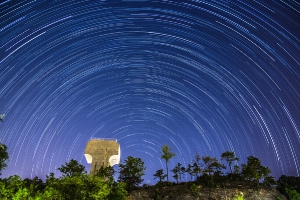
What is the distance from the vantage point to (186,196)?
36.2m

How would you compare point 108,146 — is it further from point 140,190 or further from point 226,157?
point 226,157

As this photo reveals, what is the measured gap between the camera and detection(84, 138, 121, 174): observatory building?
167 ft

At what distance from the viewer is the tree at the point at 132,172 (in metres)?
39.6

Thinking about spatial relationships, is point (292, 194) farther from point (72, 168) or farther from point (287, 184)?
point (72, 168)

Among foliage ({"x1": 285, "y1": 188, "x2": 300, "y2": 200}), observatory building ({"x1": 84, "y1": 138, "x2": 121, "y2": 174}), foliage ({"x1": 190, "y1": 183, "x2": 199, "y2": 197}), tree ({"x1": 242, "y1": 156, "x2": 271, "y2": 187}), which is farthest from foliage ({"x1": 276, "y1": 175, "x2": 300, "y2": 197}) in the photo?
observatory building ({"x1": 84, "y1": 138, "x2": 121, "y2": 174})

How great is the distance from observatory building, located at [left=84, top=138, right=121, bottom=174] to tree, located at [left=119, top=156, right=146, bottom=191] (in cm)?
1189

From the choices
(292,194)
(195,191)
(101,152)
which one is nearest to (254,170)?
(292,194)

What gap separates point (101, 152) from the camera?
173 feet

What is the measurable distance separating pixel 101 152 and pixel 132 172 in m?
16.3

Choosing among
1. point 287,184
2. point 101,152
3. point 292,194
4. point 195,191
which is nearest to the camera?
point 195,191

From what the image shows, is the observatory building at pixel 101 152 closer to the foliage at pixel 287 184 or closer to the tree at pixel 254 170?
the tree at pixel 254 170

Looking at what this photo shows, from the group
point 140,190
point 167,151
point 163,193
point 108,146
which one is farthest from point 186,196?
point 108,146

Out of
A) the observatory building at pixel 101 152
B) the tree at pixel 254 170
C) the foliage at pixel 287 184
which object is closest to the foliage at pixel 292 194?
the foliage at pixel 287 184

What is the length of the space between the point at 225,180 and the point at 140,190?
18547 millimetres
